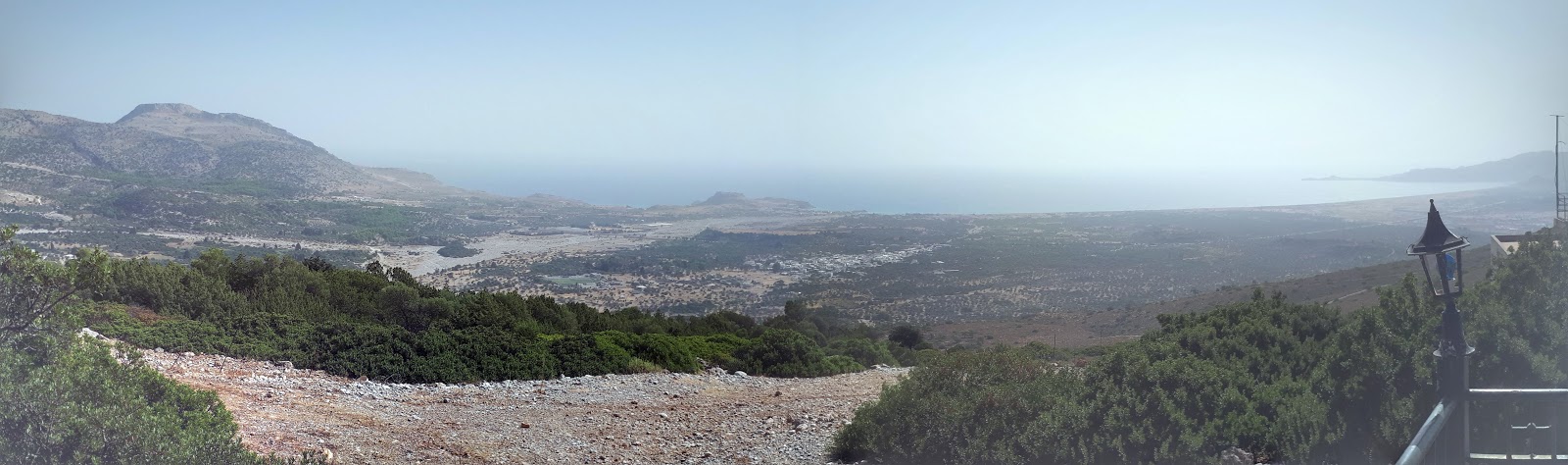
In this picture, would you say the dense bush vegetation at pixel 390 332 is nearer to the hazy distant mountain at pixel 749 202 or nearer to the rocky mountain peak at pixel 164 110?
the hazy distant mountain at pixel 749 202

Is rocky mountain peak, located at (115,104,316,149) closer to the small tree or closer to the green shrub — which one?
the green shrub

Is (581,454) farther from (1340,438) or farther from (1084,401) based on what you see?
(1340,438)

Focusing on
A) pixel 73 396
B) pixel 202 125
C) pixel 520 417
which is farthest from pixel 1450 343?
pixel 202 125

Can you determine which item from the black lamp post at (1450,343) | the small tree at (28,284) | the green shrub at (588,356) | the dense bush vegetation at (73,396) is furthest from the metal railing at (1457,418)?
the green shrub at (588,356)

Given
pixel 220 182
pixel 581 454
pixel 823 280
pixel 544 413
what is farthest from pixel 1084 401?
pixel 220 182

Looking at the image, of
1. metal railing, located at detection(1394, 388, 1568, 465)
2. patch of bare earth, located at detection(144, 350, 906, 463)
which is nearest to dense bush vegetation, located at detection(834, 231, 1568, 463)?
patch of bare earth, located at detection(144, 350, 906, 463)

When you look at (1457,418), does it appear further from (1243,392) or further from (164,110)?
(164,110)
